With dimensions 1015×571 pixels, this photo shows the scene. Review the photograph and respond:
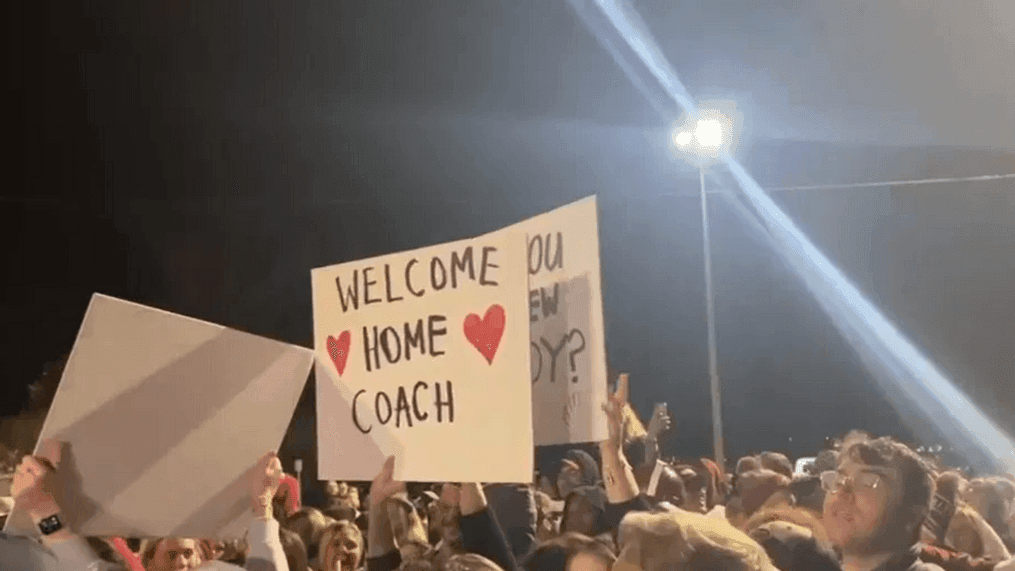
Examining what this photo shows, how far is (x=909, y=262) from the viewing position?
18.6 m

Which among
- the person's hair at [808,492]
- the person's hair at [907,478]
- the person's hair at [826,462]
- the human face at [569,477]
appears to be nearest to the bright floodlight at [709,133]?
the person's hair at [826,462]

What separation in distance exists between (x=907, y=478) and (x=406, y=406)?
1416 mm

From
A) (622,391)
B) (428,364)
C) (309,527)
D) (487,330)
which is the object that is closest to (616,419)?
(622,391)

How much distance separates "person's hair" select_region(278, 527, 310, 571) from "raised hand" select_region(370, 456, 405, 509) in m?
0.56

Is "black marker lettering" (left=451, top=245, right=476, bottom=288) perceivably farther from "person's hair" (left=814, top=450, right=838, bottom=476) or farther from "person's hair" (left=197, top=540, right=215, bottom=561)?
"person's hair" (left=814, top=450, right=838, bottom=476)

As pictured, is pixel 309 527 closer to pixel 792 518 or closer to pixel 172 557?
pixel 172 557

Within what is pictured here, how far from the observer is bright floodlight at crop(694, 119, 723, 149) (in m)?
9.63

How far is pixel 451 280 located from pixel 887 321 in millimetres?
17853

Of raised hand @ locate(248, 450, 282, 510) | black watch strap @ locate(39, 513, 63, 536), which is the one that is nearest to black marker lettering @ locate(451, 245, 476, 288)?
raised hand @ locate(248, 450, 282, 510)

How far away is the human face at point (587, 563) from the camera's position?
2.42 m

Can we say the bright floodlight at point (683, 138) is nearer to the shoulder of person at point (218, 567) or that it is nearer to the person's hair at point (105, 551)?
the person's hair at point (105, 551)

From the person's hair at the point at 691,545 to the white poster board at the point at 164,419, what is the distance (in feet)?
4.32

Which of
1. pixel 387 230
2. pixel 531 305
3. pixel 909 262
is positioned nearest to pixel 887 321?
pixel 909 262

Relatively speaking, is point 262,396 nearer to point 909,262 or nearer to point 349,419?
point 349,419
